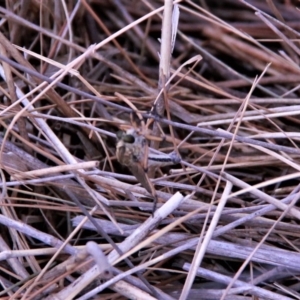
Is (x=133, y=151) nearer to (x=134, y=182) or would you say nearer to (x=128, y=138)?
(x=128, y=138)

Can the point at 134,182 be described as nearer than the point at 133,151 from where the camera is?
No

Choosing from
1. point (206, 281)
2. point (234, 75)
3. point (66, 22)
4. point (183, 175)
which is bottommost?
point (206, 281)

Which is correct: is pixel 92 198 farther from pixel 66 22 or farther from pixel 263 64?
pixel 263 64

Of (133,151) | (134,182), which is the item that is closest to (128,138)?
(133,151)

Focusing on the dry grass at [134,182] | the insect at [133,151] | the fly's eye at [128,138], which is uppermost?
the fly's eye at [128,138]

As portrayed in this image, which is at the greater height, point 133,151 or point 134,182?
point 133,151

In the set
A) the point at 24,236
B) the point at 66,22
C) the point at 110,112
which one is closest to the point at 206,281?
the point at 24,236

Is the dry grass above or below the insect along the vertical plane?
below

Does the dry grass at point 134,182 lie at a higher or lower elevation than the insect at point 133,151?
lower
